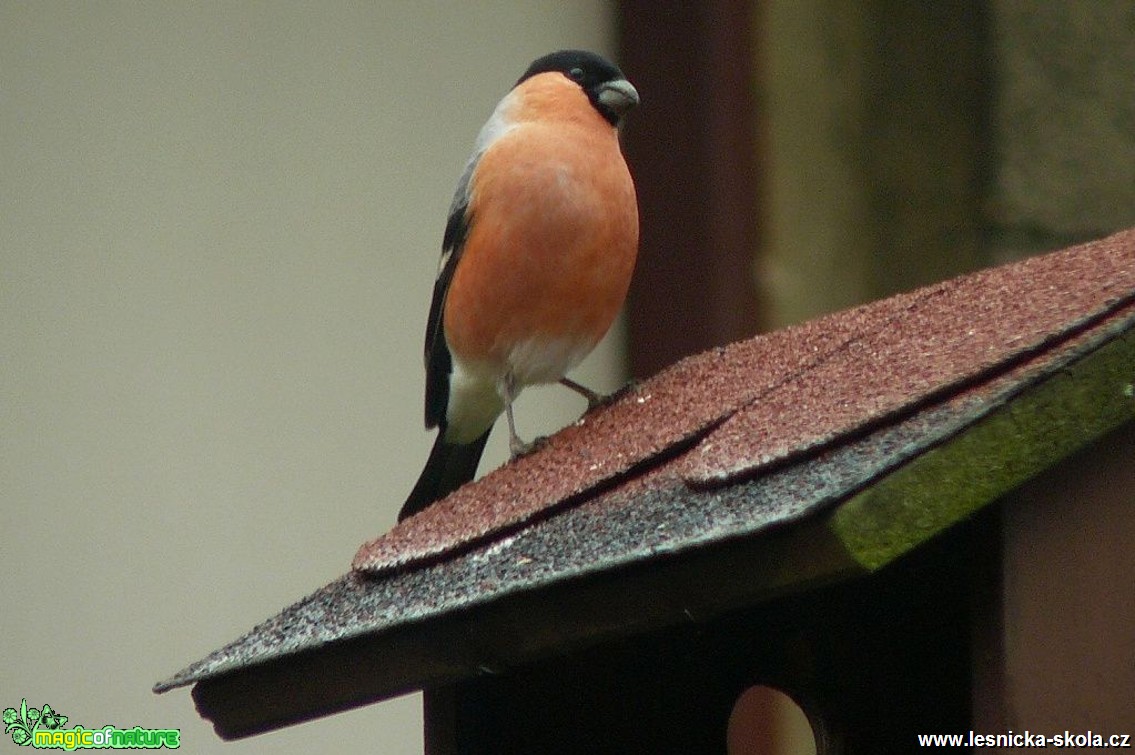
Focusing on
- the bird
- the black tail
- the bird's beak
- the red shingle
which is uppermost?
the bird's beak

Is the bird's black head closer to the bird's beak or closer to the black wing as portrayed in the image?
the bird's beak

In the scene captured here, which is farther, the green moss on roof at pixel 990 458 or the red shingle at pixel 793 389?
the red shingle at pixel 793 389

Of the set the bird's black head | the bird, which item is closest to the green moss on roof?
the bird

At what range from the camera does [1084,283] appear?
179 centimetres

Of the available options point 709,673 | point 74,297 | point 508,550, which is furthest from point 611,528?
point 74,297

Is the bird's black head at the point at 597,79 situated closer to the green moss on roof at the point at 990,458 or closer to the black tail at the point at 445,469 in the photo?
the black tail at the point at 445,469

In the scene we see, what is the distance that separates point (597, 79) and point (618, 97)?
0.28 ft

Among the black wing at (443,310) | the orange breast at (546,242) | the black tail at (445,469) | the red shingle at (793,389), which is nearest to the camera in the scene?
the red shingle at (793,389)

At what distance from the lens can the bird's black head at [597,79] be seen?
10.7 feet

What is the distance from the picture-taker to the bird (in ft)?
9.39

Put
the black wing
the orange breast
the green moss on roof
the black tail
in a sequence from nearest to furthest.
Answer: the green moss on roof < the orange breast < the black wing < the black tail

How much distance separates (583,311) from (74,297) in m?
1.21

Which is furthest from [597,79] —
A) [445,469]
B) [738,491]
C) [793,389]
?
[738,491]

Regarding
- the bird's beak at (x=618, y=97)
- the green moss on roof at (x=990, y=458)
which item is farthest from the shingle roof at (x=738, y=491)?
the bird's beak at (x=618, y=97)
